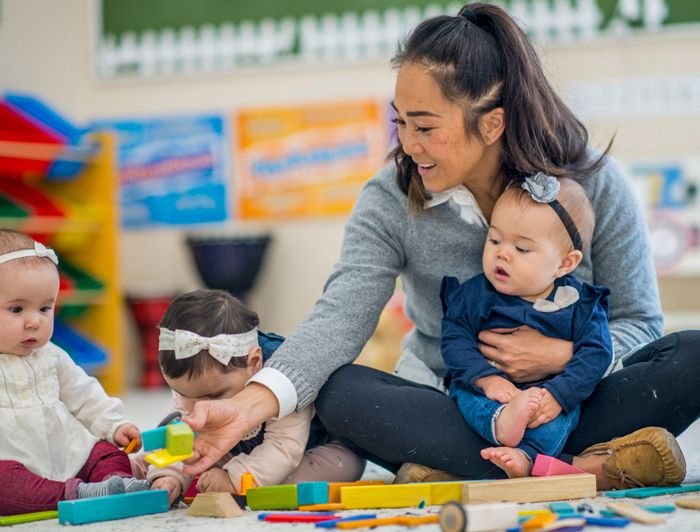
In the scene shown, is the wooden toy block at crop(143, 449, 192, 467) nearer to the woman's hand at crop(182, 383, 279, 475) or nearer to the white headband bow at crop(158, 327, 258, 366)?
the woman's hand at crop(182, 383, 279, 475)

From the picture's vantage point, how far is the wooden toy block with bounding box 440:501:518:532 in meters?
1.15

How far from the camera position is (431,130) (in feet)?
5.53

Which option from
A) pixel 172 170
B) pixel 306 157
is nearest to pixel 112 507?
pixel 306 157

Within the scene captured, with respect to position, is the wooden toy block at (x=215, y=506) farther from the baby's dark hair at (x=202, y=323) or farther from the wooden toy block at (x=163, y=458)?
the baby's dark hair at (x=202, y=323)

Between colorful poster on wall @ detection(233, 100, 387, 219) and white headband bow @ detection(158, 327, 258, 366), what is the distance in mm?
2764

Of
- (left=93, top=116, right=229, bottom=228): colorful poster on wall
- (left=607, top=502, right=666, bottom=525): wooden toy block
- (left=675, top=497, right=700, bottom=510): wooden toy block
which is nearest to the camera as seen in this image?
(left=607, top=502, right=666, bottom=525): wooden toy block

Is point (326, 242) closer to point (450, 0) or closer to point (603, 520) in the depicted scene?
point (450, 0)

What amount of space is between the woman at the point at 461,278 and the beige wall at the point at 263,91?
232 centimetres

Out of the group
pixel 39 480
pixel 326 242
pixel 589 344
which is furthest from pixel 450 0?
pixel 39 480

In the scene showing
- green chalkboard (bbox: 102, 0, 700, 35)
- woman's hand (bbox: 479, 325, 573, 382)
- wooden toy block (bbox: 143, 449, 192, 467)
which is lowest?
wooden toy block (bbox: 143, 449, 192, 467)

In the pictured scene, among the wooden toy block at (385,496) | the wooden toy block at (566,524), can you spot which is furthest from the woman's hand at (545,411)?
the wooden toy block at (566,524)

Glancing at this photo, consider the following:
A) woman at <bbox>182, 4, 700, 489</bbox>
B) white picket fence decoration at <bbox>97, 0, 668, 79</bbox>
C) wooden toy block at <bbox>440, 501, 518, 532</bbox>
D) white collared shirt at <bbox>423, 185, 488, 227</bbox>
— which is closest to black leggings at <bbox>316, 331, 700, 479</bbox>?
woman at <bbox>182, 4, 700, 489</bbox>

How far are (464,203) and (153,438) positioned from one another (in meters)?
0.72

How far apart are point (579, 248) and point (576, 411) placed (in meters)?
0.27
